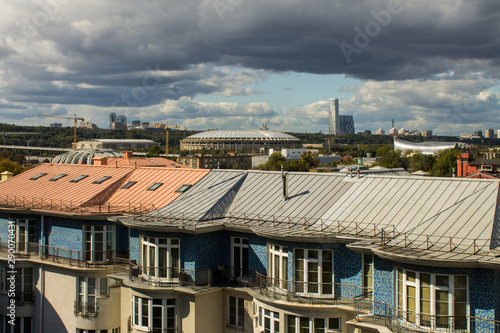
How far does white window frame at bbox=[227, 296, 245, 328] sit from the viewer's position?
23.9m

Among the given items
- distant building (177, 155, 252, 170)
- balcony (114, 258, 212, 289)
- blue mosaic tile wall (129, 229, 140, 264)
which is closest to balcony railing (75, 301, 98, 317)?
blue mosaic tile wall (129, 229, 140, 264)

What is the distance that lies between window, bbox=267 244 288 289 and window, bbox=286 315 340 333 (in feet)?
5.30

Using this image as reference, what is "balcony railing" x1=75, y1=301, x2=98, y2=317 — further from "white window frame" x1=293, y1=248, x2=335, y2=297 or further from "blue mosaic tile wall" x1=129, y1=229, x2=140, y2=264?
"white window frame" x1=293, y1=248, x2=335, y2=297

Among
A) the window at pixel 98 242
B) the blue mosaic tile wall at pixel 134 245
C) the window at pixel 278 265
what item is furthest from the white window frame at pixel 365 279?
the window at pixel 98 242

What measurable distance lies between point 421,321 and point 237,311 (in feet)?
31.1

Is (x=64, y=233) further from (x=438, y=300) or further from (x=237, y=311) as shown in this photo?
(x=438, y=300)

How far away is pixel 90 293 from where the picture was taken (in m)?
28.1

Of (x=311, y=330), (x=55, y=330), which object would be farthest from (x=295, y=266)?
(x=55, y=330)

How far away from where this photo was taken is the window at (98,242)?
2816 cm

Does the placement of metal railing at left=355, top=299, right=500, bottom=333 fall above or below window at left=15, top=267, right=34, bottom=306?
above

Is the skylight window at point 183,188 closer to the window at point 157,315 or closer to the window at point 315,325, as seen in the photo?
the window at point 157,315

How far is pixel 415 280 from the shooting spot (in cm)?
1755

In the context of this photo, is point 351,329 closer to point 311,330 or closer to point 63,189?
point 311,330

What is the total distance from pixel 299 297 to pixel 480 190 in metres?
8.77
